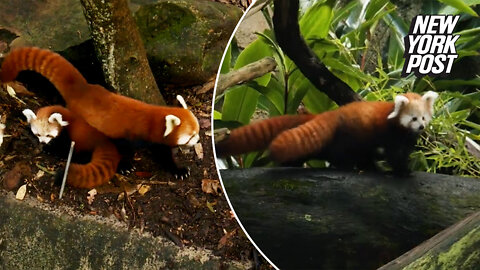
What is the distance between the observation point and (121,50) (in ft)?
6.35

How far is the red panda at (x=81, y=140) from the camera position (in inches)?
73.9

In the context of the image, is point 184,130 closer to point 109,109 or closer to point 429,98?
point 109,109

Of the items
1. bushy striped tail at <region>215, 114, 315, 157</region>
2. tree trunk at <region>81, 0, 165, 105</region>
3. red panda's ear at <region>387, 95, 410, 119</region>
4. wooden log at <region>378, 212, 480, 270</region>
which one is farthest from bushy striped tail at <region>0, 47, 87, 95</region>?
wooden log at <region>378, 212, 480, 270</region>

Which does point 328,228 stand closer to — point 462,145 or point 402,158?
point 402,158

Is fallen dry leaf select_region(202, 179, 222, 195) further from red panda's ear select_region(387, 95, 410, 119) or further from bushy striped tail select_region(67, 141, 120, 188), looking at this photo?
red panda's ear select_region(387, 95, 410, 119)

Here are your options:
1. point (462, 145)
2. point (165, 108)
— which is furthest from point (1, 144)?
point (462, 145)

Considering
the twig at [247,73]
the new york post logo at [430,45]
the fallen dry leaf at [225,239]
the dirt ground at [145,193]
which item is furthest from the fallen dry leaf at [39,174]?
the new york post logo at [430,45]

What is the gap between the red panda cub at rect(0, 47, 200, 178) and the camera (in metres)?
1.84

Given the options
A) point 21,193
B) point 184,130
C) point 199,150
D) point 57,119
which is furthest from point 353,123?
point 21,193

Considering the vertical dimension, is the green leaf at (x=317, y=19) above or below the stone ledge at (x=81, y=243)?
above

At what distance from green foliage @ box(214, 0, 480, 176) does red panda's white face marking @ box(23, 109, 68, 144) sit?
634mm

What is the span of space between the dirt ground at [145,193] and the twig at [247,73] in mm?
433

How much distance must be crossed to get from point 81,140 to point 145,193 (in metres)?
0.28

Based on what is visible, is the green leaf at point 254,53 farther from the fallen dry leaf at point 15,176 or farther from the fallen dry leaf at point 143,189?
the fallen dry leaf at point 15,176
